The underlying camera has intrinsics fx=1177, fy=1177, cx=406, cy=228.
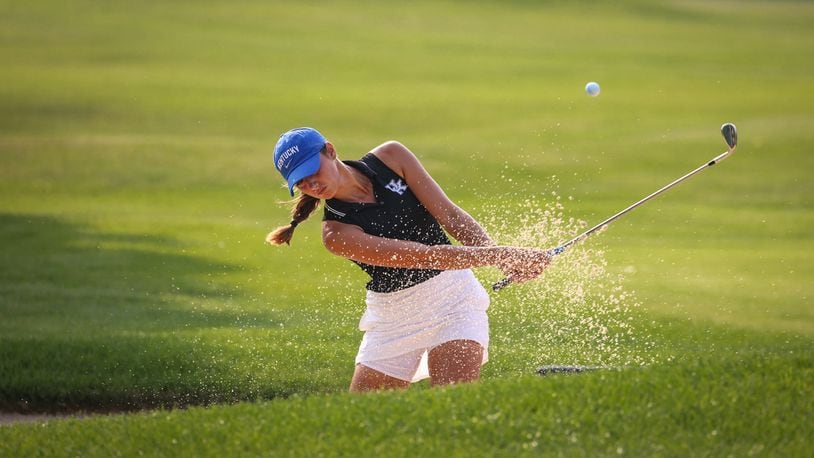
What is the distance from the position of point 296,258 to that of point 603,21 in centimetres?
2556

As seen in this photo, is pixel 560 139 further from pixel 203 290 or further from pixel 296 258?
pixel 203 290

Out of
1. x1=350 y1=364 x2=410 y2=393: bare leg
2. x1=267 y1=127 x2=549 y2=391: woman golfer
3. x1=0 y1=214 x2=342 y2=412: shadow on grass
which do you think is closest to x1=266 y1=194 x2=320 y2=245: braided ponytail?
x1=267 y1=127 x2=549 y2=391: woman golfer

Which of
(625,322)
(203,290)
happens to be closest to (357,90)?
(203,290)

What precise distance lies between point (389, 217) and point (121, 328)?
4.47 m

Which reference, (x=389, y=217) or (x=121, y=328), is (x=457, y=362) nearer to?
(x=389, y=217)

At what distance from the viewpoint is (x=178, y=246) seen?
13.8 metres

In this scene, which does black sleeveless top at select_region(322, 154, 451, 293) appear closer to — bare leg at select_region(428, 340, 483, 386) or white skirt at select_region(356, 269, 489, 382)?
white skirt at select_region(356, 269, 489, 382)

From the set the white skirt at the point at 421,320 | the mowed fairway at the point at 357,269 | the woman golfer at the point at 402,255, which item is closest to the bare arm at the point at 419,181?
the woman golfer at the point at 402,255

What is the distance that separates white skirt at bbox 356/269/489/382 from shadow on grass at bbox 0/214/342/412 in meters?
1.81

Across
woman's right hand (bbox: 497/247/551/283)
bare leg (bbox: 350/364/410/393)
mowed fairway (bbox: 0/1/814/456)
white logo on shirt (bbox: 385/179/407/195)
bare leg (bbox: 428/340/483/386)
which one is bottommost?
mowed fairway (bbox: 0/1/814/456)

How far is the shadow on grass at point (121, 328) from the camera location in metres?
8.18

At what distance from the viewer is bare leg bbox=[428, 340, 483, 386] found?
6.12m

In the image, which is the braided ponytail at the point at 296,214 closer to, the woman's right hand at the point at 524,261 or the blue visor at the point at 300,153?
the blue visor at the point at 300,153

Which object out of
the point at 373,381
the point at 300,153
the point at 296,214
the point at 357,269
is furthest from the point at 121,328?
the point at 300,153
